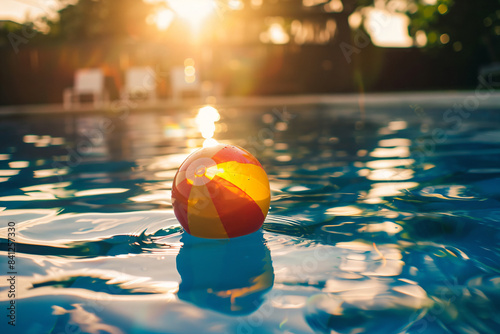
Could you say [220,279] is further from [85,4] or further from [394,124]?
[85,4]

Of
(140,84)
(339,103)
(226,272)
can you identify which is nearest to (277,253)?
(226,272)

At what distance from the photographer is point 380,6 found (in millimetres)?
26047

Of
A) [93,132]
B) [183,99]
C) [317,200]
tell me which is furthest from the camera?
[183,99]

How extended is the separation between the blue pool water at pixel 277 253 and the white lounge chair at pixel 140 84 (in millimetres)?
12504

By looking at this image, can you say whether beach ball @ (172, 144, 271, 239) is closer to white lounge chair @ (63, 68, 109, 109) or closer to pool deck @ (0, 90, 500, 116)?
pool deck @ (0, 90, 500, 116)

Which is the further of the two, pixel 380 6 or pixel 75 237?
pixel 380 6

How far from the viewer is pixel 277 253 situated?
2.60 meters

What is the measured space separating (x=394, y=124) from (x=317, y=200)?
7.21 meters

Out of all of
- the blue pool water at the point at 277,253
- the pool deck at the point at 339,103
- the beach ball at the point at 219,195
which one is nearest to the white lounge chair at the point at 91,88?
the pool deck at the point at 339,103

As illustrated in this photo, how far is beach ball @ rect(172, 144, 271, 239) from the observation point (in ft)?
8.78

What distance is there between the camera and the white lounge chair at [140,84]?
705 inches

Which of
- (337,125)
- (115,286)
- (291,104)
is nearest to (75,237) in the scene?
(115,286)

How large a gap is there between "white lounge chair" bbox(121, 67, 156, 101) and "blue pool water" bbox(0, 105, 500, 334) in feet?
41.0

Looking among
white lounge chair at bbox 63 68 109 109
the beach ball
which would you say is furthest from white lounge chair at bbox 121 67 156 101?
the beach ball
